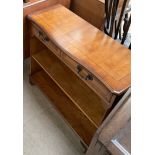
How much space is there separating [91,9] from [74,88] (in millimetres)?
608

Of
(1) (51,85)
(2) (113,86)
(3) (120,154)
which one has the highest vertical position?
(2) (113,86)

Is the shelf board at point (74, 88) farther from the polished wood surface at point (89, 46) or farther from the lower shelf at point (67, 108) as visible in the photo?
the polished wood surface at point (89, 46)

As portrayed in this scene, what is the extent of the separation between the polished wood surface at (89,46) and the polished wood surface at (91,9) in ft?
0.65

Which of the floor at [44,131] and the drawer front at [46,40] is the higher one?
the drawer front at [46,40]

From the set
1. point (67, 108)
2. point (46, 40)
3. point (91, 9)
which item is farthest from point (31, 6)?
point (67, 108)

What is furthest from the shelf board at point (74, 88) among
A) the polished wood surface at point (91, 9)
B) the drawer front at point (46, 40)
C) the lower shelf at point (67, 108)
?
the polished wood surface at point (91, 9)

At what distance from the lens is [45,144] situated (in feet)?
4.56

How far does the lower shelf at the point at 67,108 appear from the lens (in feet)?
4.50

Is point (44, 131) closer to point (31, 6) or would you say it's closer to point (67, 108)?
point (67, 108)

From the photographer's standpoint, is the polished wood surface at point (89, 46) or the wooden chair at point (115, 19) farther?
the wooden chair at point (115, 19)

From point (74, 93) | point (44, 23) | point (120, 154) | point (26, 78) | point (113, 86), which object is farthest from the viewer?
point (26, 78)
